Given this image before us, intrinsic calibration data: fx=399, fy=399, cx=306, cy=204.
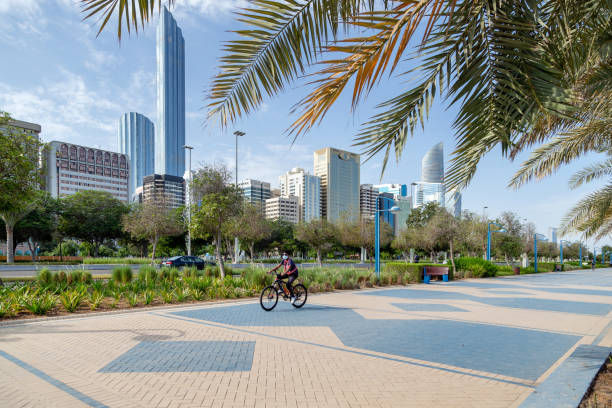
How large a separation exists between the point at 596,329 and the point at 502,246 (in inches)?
1563

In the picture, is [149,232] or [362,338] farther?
[149,232]

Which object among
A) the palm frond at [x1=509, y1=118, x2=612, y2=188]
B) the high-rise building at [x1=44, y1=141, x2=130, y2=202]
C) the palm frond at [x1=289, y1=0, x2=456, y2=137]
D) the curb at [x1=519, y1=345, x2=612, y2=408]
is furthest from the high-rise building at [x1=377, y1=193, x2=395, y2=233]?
the high-rise building at [x1=44, y1=141, x2=130, y2=202]

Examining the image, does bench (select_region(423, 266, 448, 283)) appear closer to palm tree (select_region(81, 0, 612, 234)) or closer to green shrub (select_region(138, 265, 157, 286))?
green shrub (select_region(138, 265, 157, 286))

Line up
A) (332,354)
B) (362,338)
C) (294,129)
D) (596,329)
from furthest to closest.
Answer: (596,329) < (362,338) < (332,354) < (294,129)

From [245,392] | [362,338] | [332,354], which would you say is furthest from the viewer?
[362,338]

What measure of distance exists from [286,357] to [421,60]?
4.97 m

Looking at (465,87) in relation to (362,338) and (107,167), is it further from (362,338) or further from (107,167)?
(107,167)

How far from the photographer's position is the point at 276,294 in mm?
11406

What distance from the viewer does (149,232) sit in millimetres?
34281

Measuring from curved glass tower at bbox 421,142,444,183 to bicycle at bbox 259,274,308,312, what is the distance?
748 centimetres

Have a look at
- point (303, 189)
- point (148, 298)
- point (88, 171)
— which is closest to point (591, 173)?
point (148, 298)

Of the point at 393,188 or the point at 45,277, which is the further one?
the point at 45,277

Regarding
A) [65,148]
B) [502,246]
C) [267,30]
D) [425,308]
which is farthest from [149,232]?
[65,148]

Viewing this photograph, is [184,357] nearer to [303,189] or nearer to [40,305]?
[40,305]
